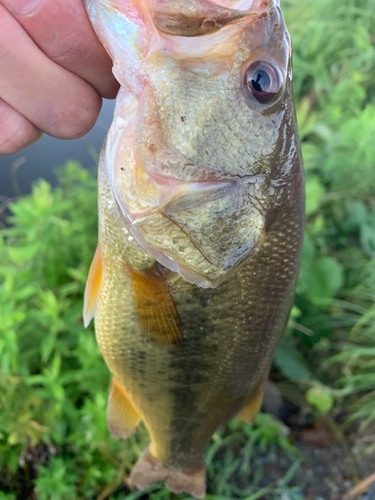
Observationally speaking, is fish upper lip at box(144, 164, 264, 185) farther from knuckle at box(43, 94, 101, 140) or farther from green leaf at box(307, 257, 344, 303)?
green leaf at box(307, 257, 344, 303)

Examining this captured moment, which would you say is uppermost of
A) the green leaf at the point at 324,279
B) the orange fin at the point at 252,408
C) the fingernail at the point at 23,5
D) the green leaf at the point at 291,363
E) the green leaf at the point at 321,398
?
the fingernail at the point at 23,5

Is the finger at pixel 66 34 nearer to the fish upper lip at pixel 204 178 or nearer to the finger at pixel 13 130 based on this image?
the finger at pixel 13 130

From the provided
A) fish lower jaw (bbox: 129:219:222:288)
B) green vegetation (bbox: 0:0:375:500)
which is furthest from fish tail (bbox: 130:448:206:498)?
fish lower jaw (bbox: 129:219:222:288)

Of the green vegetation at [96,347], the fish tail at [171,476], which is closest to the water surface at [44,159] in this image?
the green vegetation at [96,347]

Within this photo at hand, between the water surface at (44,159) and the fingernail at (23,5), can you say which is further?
the water surface at (44,159)

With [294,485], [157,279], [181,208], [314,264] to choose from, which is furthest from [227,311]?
[294,485]

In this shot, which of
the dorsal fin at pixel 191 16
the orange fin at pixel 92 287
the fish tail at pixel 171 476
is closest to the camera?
the dorsal fin at pixel 191 16

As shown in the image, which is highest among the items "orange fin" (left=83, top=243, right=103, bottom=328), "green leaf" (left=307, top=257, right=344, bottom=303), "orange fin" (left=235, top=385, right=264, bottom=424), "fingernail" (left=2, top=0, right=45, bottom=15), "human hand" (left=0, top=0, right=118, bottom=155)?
"fingernail" (left=2, top=0, right=45, bottom=15)
